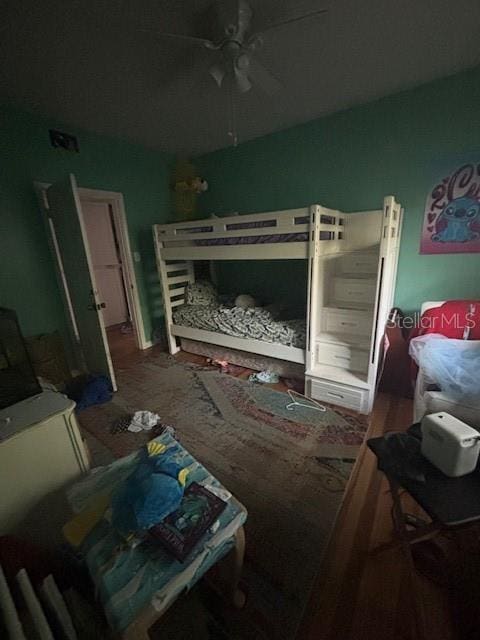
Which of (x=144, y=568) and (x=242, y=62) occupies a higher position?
(x=242, y=62)

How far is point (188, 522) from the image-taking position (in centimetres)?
87

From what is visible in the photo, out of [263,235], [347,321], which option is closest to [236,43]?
[263,235]

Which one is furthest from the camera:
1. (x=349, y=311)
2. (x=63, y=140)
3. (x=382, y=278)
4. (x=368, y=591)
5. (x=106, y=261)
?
(x=106, y=261)

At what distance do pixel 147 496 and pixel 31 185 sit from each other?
291cm

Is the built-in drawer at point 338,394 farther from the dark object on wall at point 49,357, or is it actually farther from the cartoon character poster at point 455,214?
the dark object on wall at point 49,357

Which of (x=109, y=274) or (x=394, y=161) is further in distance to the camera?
(x=109, y=274)

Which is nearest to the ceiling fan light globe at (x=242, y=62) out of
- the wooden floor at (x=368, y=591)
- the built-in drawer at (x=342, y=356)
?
the built-in drawer at (x=342, y=356)

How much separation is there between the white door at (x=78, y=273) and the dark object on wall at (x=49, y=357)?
204mm

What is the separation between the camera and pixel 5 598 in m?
0.67

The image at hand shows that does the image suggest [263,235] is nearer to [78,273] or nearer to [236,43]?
[236,43]

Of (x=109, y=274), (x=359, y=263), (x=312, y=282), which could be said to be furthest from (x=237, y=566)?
(x=109, y=274)

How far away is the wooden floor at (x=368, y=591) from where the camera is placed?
949mm

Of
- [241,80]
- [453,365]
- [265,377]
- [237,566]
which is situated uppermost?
[241,80]

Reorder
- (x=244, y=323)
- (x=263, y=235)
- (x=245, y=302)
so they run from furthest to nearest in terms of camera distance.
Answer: (x=245, y=302)
(x=244, y=323)
(x=263, y=235)
